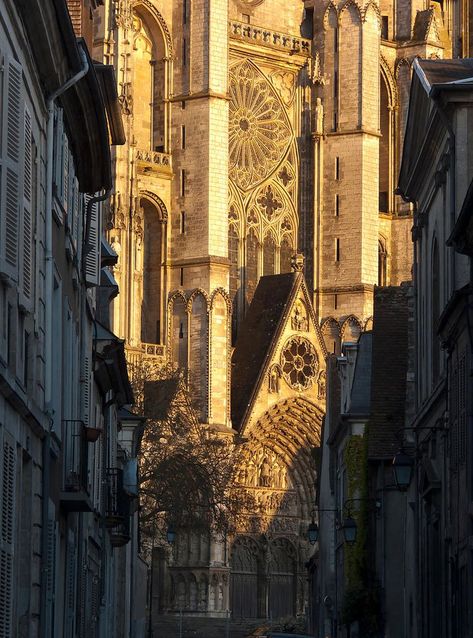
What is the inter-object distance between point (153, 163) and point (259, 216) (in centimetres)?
617

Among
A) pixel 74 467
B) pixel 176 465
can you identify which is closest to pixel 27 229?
pixel 74 467

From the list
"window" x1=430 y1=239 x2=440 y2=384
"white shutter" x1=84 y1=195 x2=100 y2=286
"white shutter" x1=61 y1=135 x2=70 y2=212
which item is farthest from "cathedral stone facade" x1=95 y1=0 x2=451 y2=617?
"white shutter" x1=61 y1=135 x2=70 y2=212

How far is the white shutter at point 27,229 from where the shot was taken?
17594 mm

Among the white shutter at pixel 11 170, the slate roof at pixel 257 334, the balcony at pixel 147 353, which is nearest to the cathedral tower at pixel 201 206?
the balcony at pixel 147 353

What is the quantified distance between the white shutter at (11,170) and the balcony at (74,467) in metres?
5.21

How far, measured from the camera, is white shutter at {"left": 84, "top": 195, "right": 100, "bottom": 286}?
26859 mm

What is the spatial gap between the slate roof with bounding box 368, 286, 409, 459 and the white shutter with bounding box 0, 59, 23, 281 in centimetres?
1875

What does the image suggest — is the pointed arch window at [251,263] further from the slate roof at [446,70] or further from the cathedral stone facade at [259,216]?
the slate roof at [446,70]

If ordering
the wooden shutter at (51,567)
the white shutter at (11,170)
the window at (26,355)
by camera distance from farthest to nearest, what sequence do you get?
the wooden shutter at (51,567) → the window at (26,355) → the white shutter at (11,170)

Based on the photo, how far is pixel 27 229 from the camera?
17.8 metres

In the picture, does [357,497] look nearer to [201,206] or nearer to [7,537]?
[7,537]

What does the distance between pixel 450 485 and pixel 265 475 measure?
50897 millimetres

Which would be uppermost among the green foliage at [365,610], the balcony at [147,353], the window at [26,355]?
the balcony at [147,353]

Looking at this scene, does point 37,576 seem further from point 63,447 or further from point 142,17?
point 142,17
